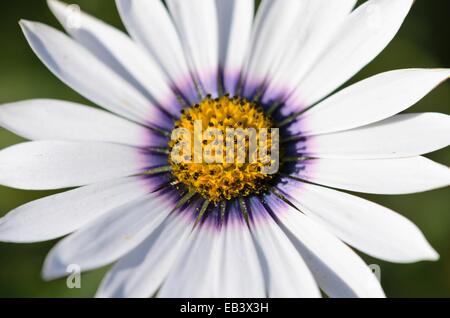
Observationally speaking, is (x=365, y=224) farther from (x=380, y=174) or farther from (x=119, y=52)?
(x=119, y=52)

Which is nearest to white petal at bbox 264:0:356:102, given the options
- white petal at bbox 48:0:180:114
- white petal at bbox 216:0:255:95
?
white petal at bbox 216:0:255:95

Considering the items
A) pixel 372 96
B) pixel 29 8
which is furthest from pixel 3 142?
pixel 372 96

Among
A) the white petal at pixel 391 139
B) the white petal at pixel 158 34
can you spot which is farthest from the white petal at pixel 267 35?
the white petal at pixel 391 139

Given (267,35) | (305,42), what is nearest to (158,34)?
(267,35)

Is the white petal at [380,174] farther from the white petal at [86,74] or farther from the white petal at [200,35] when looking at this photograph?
the white petal at [86,74]

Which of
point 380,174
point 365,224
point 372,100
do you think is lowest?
point 365,224

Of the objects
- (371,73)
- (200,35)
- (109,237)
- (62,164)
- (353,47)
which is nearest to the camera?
(109,237)
